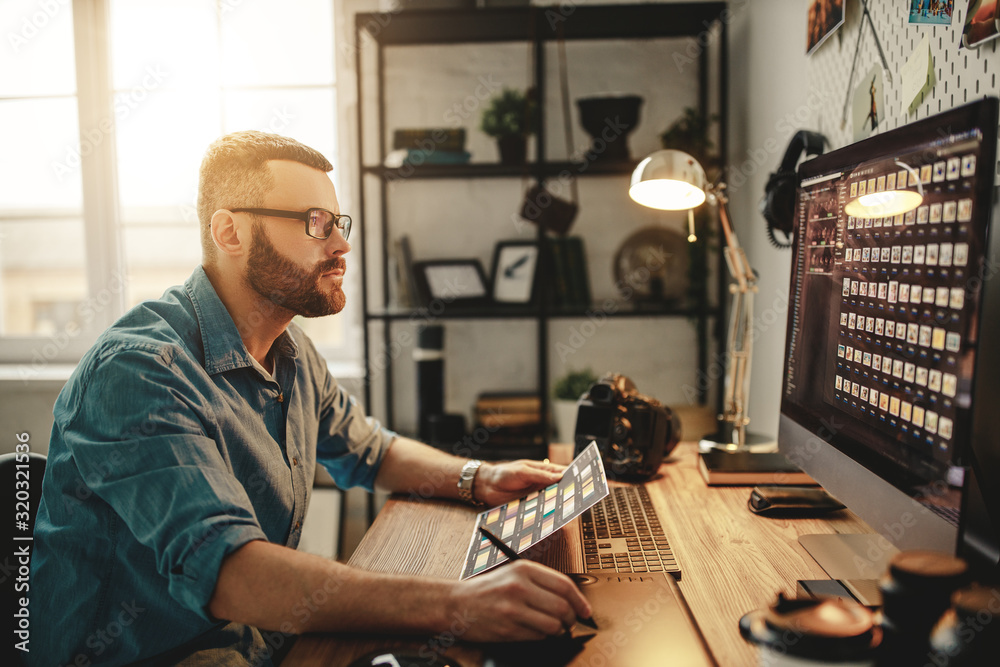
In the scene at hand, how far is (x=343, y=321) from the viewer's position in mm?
2658

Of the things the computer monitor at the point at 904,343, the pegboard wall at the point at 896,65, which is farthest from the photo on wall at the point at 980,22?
the computer monitor at the point at 904,343

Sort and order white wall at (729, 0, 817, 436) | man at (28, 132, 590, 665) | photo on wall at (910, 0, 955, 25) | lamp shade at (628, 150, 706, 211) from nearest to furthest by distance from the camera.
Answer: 1. man at (28, 132, 590, 665)
2. photo on wall at (910, 0, 955, 25)
3. lamp shade at (628, 150, 706, 211)
4. white wall at (729, 0, 817, 436)

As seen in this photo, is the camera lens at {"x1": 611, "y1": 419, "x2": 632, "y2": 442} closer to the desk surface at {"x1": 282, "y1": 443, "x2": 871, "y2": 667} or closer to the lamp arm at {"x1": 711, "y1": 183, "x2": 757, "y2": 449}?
the desk surface at {"x1": 282, "y1": 443, "x2": 871, "y2": 667}

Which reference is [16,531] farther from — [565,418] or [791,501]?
[565,418]

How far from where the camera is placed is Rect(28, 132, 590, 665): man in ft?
2.32

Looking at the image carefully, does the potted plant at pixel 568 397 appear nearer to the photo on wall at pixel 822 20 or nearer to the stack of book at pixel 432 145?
the stack of book at pixel 432 145

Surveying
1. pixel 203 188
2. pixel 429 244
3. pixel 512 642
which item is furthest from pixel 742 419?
pixel 429 244

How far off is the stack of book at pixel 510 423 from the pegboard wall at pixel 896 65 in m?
1.23

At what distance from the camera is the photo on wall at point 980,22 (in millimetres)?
809

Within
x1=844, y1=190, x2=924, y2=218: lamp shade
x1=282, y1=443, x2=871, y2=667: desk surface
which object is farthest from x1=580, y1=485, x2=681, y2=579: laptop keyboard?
x1=844, y1=190, x2=924, y2=218: lamp shade

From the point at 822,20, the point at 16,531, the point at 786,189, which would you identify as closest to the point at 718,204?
the point at 786,189

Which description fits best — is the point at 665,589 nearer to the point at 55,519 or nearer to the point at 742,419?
the point at 742,419

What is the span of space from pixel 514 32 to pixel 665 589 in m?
1.95

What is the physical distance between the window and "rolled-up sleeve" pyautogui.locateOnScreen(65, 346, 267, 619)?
68.7 inches
